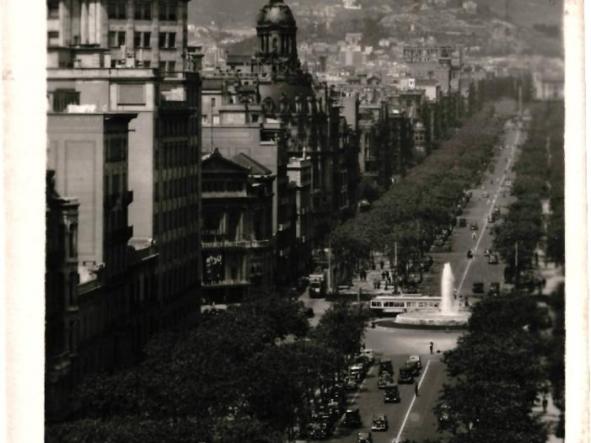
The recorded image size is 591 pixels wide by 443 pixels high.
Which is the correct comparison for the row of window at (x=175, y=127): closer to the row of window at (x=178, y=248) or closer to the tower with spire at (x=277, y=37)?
the tower with spire at (x=277, y=37)

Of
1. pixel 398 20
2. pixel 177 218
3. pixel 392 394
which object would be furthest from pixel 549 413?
pixel 177 218

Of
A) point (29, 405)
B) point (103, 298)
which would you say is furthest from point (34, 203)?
point (103, 298)

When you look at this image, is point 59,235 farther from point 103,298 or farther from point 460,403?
point 460,403

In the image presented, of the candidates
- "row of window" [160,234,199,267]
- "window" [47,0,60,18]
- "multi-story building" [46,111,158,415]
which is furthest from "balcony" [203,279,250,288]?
"window" [47,0,60,18]

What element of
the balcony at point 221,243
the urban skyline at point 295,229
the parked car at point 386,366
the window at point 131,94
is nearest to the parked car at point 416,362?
the urban skyline at point 295,229

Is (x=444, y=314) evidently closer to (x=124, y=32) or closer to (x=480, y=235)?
(x=480, y=235)
